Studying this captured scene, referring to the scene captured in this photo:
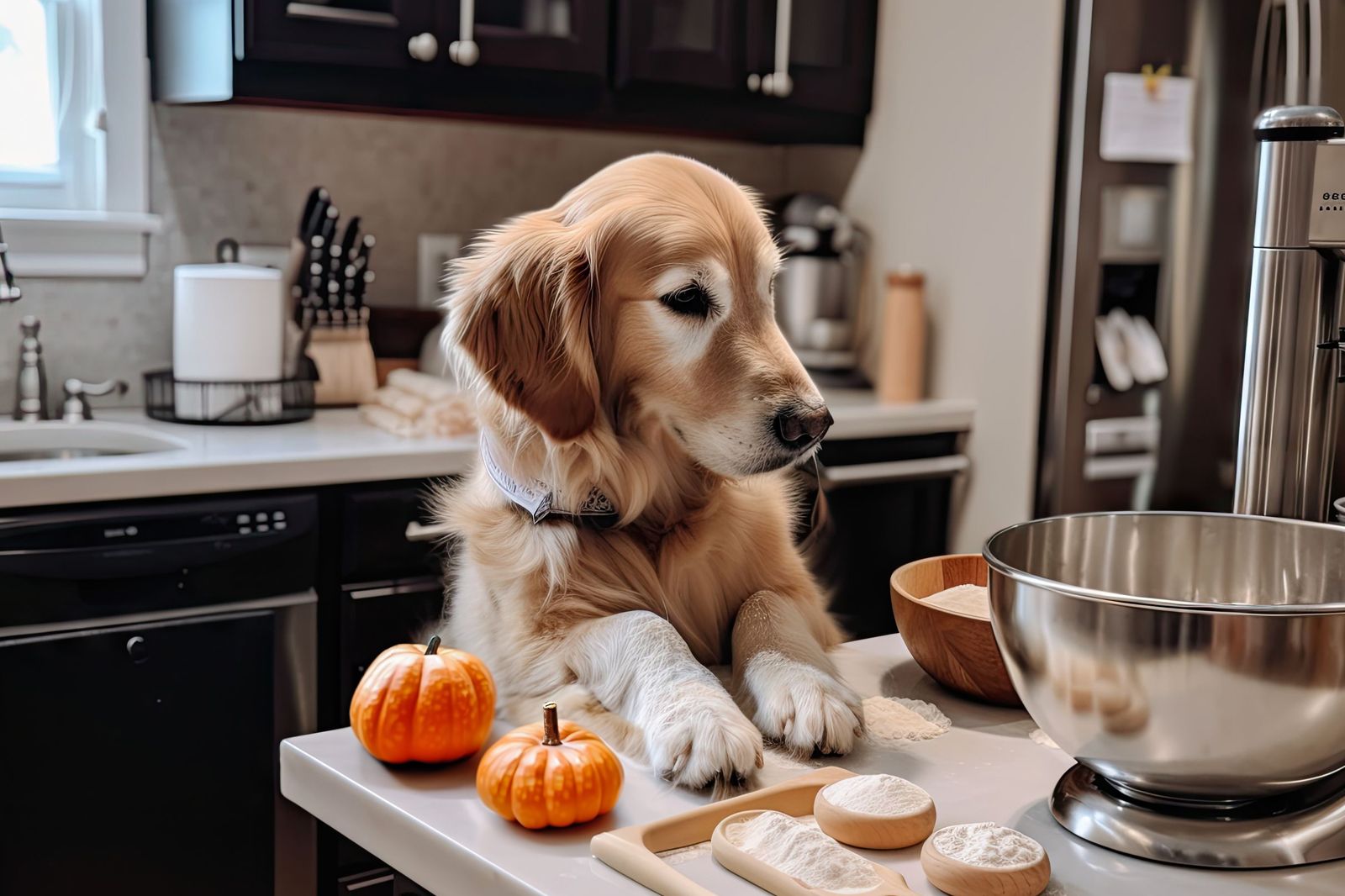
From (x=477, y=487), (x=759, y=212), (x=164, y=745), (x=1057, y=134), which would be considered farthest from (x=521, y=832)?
(x=1057, y=134)

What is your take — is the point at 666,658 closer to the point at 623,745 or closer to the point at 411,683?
the point at 623,745

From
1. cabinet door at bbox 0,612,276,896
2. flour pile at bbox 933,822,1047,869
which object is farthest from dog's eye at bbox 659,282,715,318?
cabinet door at bbox 0,612,276,896

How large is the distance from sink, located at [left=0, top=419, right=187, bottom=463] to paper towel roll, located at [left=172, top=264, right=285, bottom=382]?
151mm

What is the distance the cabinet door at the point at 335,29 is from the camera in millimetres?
2301

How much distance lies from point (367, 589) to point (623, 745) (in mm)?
1242

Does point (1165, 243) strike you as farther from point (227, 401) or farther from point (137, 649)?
point (137, 649)

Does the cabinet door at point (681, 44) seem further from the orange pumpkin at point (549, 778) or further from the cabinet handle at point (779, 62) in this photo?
the orange pumpkin at point (549, 778)

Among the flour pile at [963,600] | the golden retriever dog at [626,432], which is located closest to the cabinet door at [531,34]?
the golden retriever dog at [626,432]

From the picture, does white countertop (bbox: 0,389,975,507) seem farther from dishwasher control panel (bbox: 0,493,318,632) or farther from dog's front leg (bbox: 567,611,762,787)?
dog's front leg (bbox: 567,611,762,787)

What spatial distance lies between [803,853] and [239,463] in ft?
4.94

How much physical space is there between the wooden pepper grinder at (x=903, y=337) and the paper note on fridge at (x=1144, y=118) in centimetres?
51

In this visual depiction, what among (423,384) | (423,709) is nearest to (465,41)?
(423,384)

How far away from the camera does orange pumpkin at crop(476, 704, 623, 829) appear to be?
2.92ft

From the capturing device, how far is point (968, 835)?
83 centimetres
